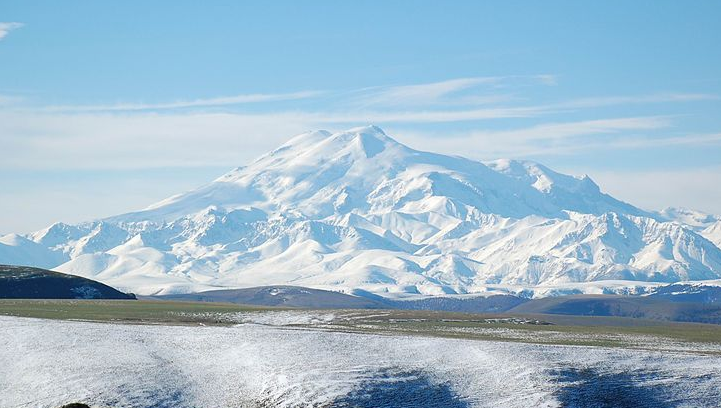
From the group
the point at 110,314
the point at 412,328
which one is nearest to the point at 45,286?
the point at 110,314

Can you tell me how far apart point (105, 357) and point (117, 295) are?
128m

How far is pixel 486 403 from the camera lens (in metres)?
61.1

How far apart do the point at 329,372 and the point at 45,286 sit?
416ft

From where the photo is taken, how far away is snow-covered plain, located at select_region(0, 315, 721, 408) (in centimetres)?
6100

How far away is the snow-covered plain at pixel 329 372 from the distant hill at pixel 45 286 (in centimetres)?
9699

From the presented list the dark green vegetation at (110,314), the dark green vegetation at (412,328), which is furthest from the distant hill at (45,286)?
the dark green vegetation at (110,314)

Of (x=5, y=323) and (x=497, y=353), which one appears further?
(x=5, y=323)

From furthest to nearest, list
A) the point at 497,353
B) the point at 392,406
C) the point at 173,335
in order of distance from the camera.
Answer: the point at 173,335
the point at 497,353
the point at 392,406

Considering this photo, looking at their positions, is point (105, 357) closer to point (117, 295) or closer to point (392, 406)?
point (392, 406)

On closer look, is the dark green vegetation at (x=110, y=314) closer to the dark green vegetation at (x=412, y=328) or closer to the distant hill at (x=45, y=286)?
the dark green vegetation at (x=412, y=328)

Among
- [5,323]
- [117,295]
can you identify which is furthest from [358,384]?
[117,295]

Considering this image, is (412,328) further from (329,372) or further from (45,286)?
(45,286)

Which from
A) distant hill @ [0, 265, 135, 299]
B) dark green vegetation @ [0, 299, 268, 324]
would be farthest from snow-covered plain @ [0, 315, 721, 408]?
distant hill @ [0, 265, 135, 299]

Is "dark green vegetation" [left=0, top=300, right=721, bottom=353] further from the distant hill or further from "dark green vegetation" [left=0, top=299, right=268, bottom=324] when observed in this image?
the distant hill
